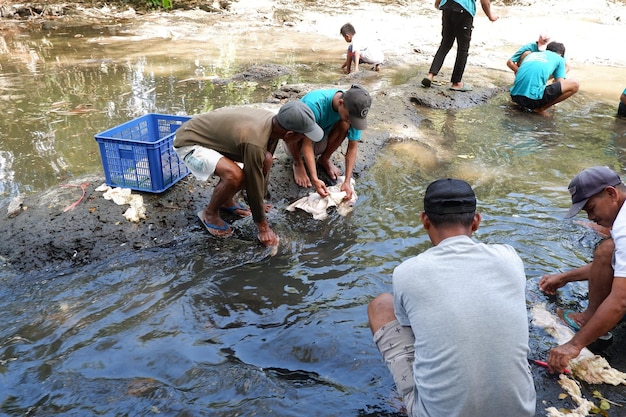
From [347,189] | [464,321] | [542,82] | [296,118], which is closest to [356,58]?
[542,82]

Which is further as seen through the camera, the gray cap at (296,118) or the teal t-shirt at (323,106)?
the teal t-shirt at (323,106)

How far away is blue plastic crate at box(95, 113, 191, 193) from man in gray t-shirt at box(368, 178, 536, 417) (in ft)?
8.70

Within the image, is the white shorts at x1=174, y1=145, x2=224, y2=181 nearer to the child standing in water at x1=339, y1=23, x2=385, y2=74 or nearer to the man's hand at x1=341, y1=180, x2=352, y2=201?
the man's hand at x1=341, y1=180, x2=352, y2=201

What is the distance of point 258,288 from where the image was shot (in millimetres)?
3570

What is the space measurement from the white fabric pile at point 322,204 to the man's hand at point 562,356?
7.84ft

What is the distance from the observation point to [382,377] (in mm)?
2793

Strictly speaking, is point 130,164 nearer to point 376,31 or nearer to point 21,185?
point 21,185

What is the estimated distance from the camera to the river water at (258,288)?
8.68 ft

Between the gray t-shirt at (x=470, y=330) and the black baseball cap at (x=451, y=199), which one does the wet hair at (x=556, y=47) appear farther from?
the gray t-shirt at (x=470, y=330)

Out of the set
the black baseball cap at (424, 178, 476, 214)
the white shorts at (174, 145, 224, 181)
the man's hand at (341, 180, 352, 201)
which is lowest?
the man's hand at (341, 180, 352, 201)

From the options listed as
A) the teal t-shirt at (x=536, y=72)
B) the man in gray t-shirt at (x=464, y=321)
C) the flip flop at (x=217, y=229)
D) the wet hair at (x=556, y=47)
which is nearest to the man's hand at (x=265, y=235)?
the flip flop at (x=217, y=229)

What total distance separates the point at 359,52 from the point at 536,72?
3490 mm

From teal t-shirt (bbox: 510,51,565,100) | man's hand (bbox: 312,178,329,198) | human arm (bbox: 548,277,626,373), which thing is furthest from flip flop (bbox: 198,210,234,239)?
teal t-shirt (bbox: 510,51,565,100)

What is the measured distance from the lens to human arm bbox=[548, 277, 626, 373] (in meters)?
2.36
